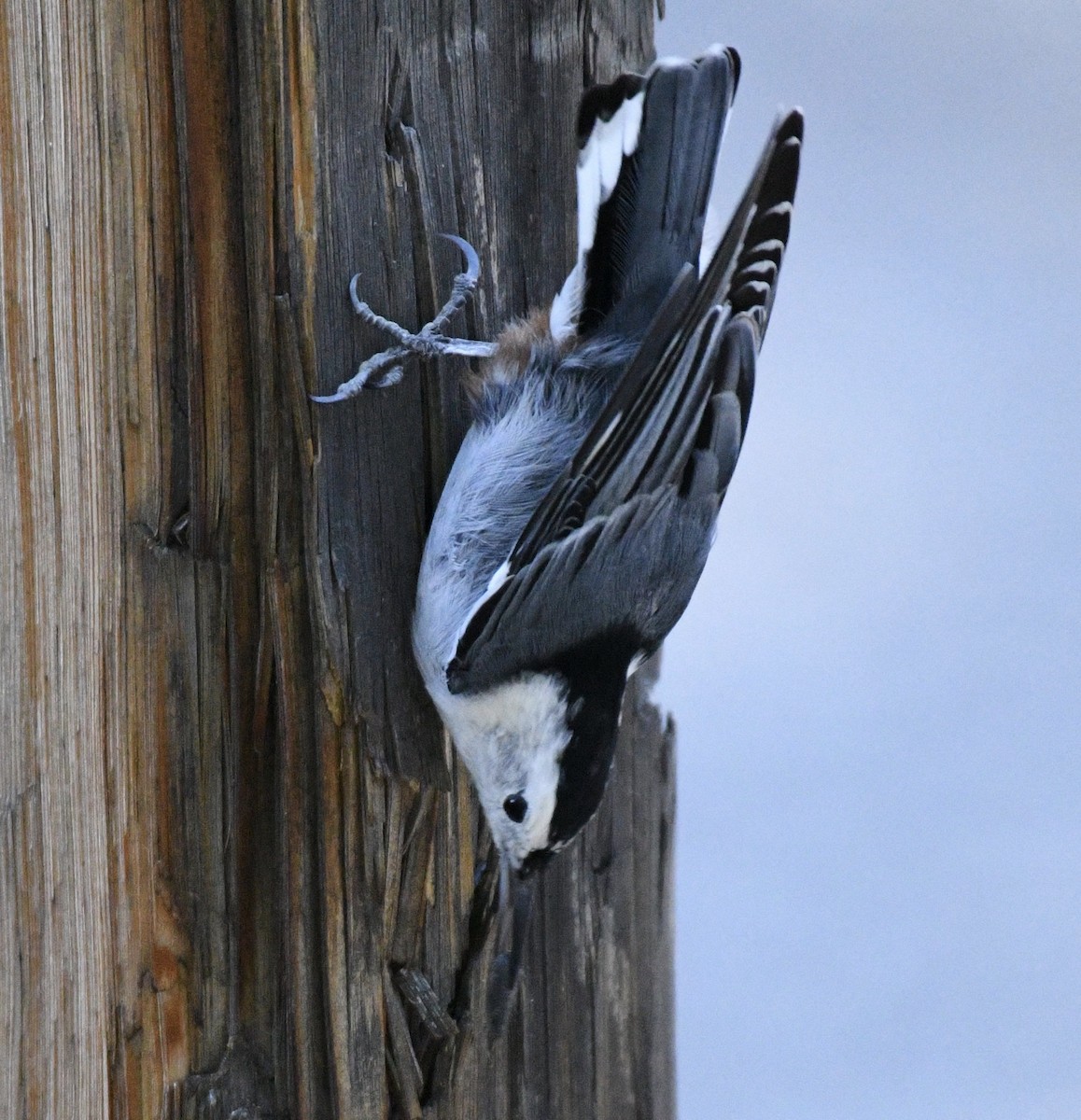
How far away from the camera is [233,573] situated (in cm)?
143

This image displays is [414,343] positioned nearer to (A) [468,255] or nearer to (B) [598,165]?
(A) [468,255]

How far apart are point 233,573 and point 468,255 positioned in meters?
0.45

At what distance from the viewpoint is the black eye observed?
4.92ft

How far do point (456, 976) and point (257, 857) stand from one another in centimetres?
26

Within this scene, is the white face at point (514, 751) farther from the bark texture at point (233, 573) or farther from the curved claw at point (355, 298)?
the curved claw at point (355, 298)

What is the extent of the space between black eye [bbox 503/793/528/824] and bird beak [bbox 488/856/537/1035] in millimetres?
58

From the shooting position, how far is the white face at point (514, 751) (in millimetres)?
1505

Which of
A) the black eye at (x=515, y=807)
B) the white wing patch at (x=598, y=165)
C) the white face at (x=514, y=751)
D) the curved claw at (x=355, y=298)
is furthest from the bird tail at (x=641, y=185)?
the black eye at (x=515, y=807)

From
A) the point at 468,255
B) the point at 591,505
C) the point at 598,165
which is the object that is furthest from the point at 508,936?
the point at 598,165

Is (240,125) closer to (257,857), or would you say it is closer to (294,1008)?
(257,857)

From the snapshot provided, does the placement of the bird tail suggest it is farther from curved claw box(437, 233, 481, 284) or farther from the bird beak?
the bird beak

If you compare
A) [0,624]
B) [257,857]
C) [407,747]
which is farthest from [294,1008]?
[0,624]

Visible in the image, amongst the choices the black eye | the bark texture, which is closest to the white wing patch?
the bark texture

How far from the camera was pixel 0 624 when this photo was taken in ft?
3.82
